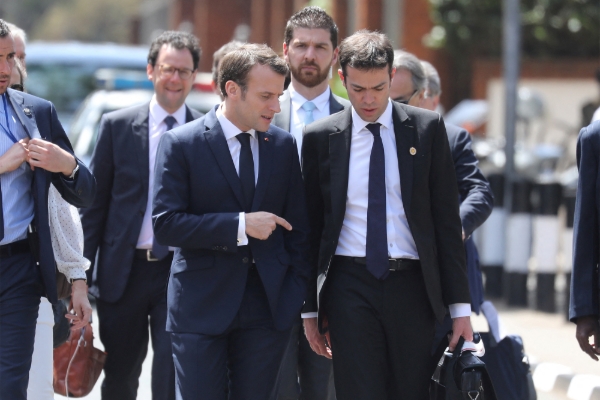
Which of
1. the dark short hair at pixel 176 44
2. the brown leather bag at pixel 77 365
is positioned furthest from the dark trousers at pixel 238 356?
the dark short hair at pixel 176 44

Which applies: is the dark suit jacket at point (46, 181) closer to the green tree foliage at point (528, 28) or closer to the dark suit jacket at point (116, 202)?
the dark suit jacket at point (116, 202)

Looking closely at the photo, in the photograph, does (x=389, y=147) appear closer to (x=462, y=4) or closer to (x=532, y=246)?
(x=532, y=246)

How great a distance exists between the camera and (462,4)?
21.5m

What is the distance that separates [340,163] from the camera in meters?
4.86

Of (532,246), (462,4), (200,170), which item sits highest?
(462,4)

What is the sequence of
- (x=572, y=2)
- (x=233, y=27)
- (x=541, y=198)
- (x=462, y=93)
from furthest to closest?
1. (x=233, y=27)
2. (x=462, y=93)
3. (x=572, y=2)
4. (x=541, y=198)

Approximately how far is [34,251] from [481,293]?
8.31 ft

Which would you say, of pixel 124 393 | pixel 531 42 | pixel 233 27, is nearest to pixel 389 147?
pixel 124 393

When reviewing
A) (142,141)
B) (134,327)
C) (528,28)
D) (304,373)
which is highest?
(528,28)

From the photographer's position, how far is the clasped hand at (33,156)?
15.2 feet

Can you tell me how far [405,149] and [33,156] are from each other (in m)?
1.55

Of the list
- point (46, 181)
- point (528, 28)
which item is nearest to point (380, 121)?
point (46, 181)

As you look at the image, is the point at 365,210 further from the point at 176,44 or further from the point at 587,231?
the point at 176,44

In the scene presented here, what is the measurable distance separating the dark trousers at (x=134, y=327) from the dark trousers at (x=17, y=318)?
4.03 feet
